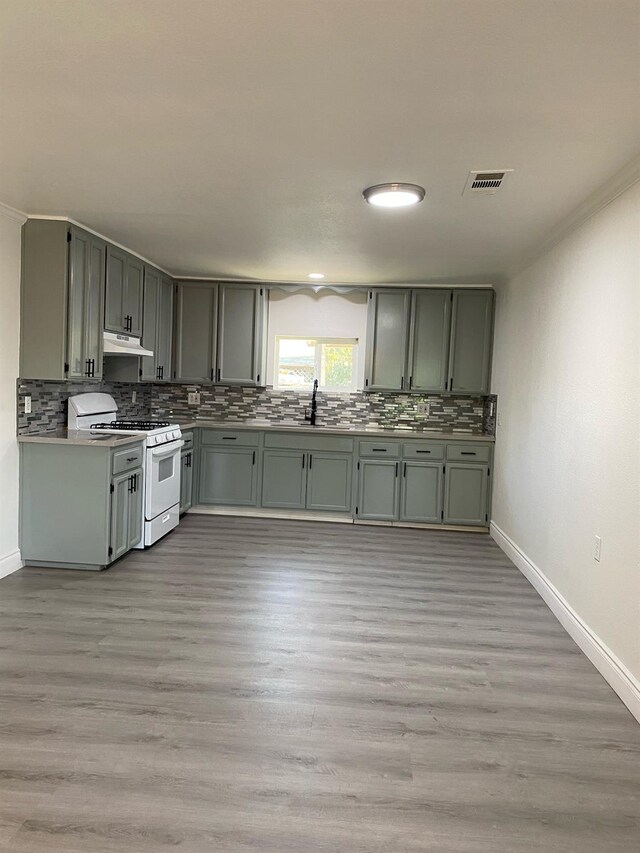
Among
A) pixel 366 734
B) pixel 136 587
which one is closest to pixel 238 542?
pixel 136 587

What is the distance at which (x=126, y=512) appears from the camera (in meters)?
3.94

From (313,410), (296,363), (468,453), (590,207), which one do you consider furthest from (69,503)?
(590,207)

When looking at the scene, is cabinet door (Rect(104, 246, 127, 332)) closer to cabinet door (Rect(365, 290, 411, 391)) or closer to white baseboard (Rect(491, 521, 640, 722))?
cabinet door (Rect(365, 290, 411, 391))

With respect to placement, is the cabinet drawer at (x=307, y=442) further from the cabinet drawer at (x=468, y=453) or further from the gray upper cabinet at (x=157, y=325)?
the gray upper cabinet at (x=157, y=325)

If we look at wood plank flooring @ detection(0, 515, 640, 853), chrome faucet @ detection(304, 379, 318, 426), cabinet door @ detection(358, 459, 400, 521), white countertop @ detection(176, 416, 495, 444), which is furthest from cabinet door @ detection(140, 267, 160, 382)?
cabinet door @ detection(358, 459, 400, 521)

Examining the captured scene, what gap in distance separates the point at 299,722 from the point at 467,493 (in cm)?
347

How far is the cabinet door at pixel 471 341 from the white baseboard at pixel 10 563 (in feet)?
13.0

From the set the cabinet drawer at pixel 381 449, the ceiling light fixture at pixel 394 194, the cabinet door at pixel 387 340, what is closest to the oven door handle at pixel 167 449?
the cabinet drawer at pixel 381 449

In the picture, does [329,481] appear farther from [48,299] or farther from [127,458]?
[48,299]

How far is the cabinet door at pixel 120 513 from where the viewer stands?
376 cm

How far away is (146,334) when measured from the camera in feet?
16.1

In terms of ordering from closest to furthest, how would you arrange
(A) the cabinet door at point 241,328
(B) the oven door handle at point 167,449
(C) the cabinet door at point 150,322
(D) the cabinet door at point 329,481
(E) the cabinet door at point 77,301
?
(E) the cabinet door at point 77,301
(B) the oven door handle at point 167,449
(C) the cabinet door at point 150,322
(D) the cabinet door at point 329,481
(A) the cabinet door at point 241,328

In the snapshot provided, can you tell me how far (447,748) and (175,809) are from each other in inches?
38.1

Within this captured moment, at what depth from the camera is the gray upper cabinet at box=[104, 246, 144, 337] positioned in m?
4.20
